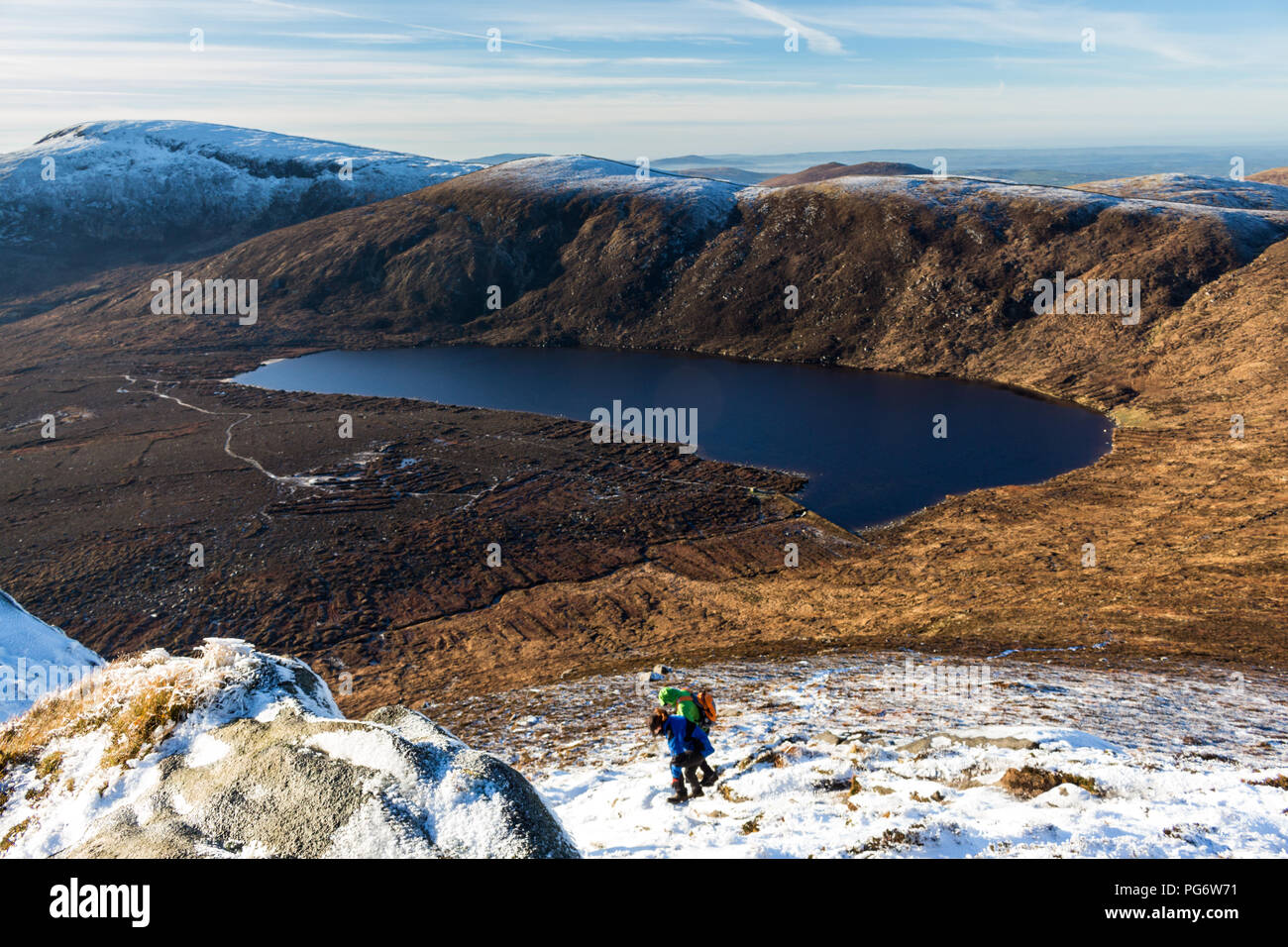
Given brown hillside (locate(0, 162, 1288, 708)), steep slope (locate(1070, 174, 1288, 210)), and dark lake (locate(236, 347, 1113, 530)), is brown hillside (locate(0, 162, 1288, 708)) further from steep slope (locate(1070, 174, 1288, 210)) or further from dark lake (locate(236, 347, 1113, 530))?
steep slope (locate(1070, 174, 1288, 210))

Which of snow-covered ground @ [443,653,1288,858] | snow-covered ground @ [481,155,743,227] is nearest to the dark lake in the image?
snow-covered ground @ [443,653,1288,858]

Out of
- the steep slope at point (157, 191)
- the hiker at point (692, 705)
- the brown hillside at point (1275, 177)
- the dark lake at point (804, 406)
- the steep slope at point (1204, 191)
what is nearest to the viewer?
the hiker at point (692, 705)

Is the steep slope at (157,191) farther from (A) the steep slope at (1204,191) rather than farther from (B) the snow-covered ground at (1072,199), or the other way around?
(A) the steep slope at (1204,191)

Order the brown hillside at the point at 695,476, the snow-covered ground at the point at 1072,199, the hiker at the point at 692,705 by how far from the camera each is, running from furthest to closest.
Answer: the snow-covered ground at the point at 1072,199
the brown hillside at the point at 695,476
the hiker at the point at 692,705

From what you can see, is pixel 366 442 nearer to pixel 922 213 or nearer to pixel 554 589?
pixel 554 589

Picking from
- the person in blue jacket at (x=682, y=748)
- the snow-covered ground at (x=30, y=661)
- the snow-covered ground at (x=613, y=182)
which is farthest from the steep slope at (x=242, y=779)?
the snow-covered ground at (x=613, y=182)
